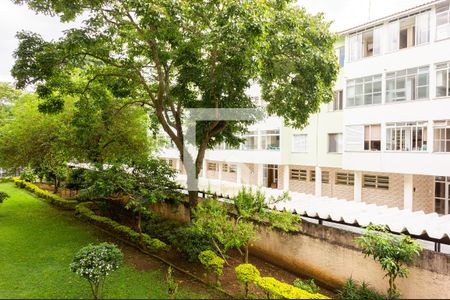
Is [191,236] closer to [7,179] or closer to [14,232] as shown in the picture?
[14,232]

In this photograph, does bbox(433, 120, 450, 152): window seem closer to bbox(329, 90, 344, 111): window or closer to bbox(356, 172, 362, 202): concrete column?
bbox(356, 172, 362, 202): concrete column

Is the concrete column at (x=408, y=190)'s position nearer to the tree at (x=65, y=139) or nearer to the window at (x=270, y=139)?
the window at (x=270, y=139)

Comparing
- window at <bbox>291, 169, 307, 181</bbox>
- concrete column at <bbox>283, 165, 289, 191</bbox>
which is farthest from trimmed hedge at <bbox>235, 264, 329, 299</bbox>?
window at <bbox>291, 169, 307, 181</bbox>

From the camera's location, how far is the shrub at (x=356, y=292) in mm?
7725

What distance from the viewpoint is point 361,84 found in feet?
61.7

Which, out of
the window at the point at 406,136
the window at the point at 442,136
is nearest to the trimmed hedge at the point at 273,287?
the window at the point at 442,136

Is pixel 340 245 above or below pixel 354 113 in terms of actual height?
below

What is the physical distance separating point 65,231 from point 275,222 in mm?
8948

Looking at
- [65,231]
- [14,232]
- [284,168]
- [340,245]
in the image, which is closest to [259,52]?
[340,245]

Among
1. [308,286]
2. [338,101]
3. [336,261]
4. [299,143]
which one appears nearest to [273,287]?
[308,286]

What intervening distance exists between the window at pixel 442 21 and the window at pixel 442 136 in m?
4.02

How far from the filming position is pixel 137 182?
11.3 metres

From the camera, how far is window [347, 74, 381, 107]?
711 inches

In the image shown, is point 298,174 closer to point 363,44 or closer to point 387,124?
point 387,124
